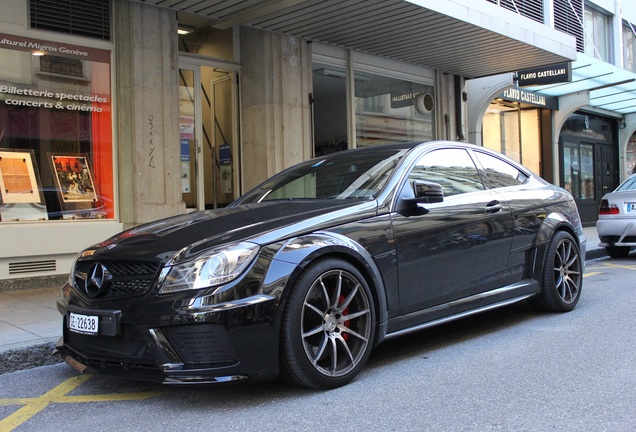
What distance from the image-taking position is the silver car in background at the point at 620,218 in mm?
9938

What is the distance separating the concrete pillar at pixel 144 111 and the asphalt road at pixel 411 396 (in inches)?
165

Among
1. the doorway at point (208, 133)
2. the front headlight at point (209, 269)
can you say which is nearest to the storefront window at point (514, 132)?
the doorway at point (208, 133)

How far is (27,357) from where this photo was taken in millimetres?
4656

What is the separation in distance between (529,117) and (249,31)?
36.6 ft

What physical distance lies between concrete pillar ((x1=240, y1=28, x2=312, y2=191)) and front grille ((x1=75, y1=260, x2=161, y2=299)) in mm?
6463

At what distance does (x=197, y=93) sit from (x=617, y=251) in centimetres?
781

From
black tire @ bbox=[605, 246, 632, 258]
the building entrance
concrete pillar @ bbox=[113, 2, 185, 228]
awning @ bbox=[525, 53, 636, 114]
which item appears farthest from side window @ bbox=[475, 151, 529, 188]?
the building entrance

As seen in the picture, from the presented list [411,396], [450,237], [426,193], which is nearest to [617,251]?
[450,237]

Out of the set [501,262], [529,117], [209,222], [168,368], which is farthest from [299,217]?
[529,117]

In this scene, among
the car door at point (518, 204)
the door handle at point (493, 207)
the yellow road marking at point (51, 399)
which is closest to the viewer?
the yellow road marking at point (51, 399)

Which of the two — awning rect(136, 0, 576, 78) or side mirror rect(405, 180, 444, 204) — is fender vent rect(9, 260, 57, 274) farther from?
side mirror rect(405, 180, 444, 204)

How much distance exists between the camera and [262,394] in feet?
12.1

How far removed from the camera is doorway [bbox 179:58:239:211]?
31.8 feet

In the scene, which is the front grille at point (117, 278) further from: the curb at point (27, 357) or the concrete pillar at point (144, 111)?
the concrete pillar at point (144, 111)
